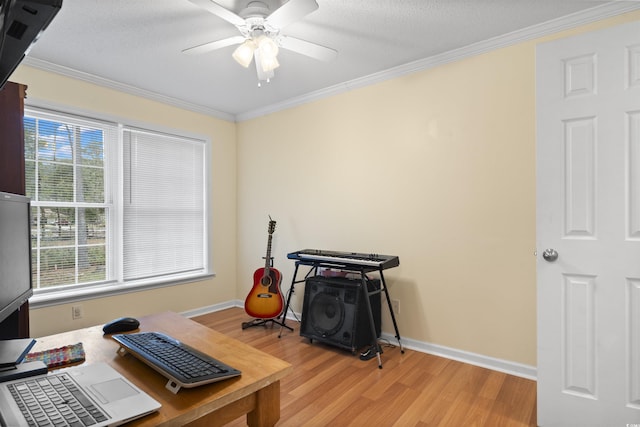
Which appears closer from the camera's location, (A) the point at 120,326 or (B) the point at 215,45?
(A) the point at 120,326

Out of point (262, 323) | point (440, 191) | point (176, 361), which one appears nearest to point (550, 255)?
point (440, 191)

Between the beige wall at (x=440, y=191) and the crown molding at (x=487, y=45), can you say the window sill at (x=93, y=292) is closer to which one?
the beige wall at (x=440, y=191)

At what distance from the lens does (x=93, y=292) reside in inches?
123

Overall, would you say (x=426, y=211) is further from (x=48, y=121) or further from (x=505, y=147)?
(x=48, y=121)

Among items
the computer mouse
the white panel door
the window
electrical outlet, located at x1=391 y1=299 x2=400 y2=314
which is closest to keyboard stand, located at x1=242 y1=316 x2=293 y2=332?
the window

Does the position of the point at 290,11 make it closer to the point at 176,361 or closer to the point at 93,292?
the point at 176,361

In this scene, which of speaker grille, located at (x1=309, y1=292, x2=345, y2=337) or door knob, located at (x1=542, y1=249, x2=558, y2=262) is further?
speaker grille, located at (x1=309, y1=292, x2=345, y2=337)

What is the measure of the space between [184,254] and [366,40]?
3026 mm

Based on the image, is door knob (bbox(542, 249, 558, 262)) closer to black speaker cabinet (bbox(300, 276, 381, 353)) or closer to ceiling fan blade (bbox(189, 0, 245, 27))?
black speaker cabinet (bbox(300, 276, 381, 353))

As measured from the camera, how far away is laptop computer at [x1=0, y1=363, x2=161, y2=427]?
2.30ft

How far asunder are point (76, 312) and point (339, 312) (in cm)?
238

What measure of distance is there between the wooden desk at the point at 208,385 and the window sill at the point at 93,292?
202 centimetres

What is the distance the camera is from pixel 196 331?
1.38 metres

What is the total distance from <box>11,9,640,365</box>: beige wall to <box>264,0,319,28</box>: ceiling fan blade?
148 centimetres
